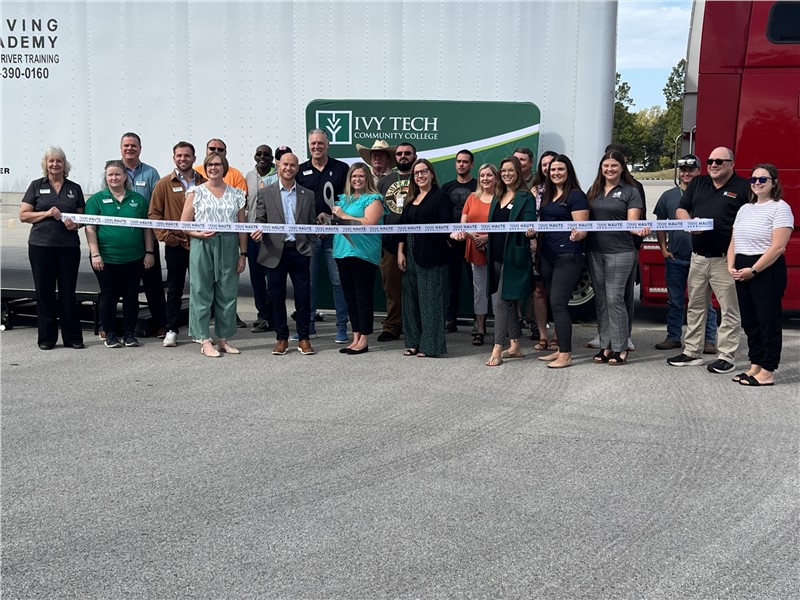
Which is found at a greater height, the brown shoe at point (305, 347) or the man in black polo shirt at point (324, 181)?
the man in black polo shirt at point (324, 181)

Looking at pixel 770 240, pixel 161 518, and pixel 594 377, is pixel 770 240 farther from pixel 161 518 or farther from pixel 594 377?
pixel 161 518

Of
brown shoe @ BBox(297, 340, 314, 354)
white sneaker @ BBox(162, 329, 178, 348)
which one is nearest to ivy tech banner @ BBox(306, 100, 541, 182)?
brown shoe @ BBox(297, 340, 314, 354)

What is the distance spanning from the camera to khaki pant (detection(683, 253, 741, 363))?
6.91 m

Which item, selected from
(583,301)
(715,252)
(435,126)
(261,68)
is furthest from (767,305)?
(261,68)

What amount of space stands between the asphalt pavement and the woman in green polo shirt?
856mm

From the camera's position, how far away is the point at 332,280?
27.5 feet

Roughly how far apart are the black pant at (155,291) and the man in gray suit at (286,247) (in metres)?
1.28

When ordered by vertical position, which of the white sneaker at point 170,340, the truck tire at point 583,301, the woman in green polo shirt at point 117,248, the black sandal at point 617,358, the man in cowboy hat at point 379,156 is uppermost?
the man in cowboy hat at point 379,156

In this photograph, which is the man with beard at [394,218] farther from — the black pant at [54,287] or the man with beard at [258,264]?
the black pant at [54,287]

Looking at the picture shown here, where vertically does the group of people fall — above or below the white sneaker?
above

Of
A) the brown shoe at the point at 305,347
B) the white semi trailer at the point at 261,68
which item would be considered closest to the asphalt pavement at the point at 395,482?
the brown shoe at the point at 305,347

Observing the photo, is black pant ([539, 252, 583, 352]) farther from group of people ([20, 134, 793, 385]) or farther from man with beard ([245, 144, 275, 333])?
man with beard ([245, 144, 275, 333])

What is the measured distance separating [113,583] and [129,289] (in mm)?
4908

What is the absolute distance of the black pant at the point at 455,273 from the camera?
805cm
